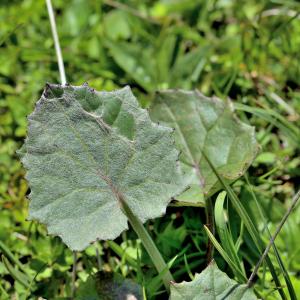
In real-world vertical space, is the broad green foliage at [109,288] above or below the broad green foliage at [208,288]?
below

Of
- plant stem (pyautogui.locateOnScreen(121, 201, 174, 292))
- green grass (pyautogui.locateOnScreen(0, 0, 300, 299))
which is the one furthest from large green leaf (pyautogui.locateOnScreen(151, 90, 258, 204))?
plant stem (pyautogui.locateOnScreen(121, 201, 174, 292))

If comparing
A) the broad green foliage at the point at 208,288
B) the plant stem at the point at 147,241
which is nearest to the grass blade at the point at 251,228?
the broad green foliage at the point at 208,288

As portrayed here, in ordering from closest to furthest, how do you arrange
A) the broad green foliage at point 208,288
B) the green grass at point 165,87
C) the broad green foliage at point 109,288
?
the broad green foliage at point 208,288
the broad green foliage at point 109,288
the green grass at point 165,87

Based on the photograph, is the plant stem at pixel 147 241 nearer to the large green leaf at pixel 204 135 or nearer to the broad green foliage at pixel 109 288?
the broad green foliage at pixel 109 288

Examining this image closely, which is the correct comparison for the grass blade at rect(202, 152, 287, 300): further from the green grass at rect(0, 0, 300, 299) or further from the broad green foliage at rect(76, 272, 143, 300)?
the broad green foliage at rect(76, 272, 143, 300)

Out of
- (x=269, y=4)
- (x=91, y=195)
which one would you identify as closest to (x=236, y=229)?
(x=91, y=195)

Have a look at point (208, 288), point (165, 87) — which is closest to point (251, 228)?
point (208, 288)
